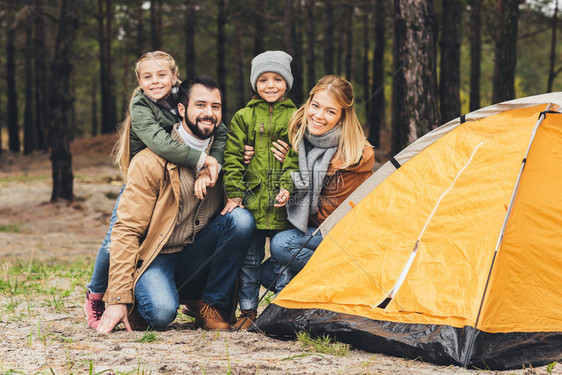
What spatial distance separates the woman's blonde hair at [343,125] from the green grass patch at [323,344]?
1173mm

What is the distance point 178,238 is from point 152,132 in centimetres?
75

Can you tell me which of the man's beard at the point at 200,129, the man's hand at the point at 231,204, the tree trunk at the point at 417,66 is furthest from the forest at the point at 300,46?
the man's hand at the point at 231,204

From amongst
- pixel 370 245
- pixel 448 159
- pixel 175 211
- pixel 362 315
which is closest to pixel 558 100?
pixel 448 159

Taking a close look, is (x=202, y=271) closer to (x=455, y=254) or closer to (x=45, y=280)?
(x=455, y=254)

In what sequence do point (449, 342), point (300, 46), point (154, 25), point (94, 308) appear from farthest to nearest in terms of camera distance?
1. point (300, 46)
2. point (154, 25)
3. point (94, 308)
4. point (449, 342)

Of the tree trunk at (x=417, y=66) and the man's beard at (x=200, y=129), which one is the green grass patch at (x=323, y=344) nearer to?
the man's beard at (x=200, y=129)

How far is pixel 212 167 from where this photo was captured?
3.77 meters

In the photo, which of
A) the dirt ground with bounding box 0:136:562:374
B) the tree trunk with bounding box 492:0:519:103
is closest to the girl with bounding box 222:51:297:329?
the dirt ground with bounding box 0:136:562:374

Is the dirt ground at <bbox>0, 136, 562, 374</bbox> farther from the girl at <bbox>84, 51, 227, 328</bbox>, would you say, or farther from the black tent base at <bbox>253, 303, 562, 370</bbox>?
the girl at <bbox>84, 51, 227, 328</bbox>

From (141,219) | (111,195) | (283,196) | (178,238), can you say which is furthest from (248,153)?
(111,195)

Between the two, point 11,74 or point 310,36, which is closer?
point 310,36

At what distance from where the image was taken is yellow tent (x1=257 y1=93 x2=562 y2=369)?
3090 mm

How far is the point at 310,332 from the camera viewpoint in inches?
138

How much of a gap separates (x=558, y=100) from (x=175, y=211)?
2529 millimetres
